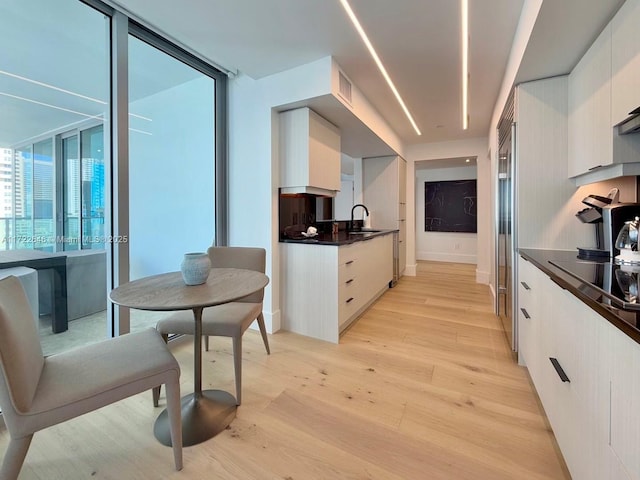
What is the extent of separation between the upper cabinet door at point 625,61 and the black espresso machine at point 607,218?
478 mm

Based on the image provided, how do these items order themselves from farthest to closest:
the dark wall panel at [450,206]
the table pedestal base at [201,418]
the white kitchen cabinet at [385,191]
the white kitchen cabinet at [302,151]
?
1. the dark wall panel at [450,206]
2. the white kitchen cabinet at [385,191]
3. the white kitchen cabinet at [302,151]
4. the table pedestal base at [201,418]

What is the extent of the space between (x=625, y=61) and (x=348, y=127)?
2272mm

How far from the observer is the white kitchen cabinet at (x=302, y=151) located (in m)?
2.63

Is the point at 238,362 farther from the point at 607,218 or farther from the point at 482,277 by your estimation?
the point at 482,277

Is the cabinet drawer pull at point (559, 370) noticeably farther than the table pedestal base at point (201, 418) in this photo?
No

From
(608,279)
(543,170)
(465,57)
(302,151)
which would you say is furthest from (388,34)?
(608,279)

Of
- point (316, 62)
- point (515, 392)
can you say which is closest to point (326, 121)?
point (316, 62)

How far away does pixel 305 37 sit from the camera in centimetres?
206

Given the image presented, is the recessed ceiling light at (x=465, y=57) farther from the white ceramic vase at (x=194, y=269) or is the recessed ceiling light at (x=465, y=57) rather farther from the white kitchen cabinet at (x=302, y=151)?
the white ceramic vase at (x=194, y=269)

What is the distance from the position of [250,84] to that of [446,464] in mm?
3181

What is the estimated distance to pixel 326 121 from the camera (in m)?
2.93

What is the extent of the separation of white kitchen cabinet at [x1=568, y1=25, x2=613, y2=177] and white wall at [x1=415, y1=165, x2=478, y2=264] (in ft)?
16.2

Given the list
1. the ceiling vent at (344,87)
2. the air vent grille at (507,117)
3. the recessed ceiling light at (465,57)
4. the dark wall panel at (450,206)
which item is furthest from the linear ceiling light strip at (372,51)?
the dark wall panel at (450,206)

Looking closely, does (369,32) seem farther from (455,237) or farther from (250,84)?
(455,237)
